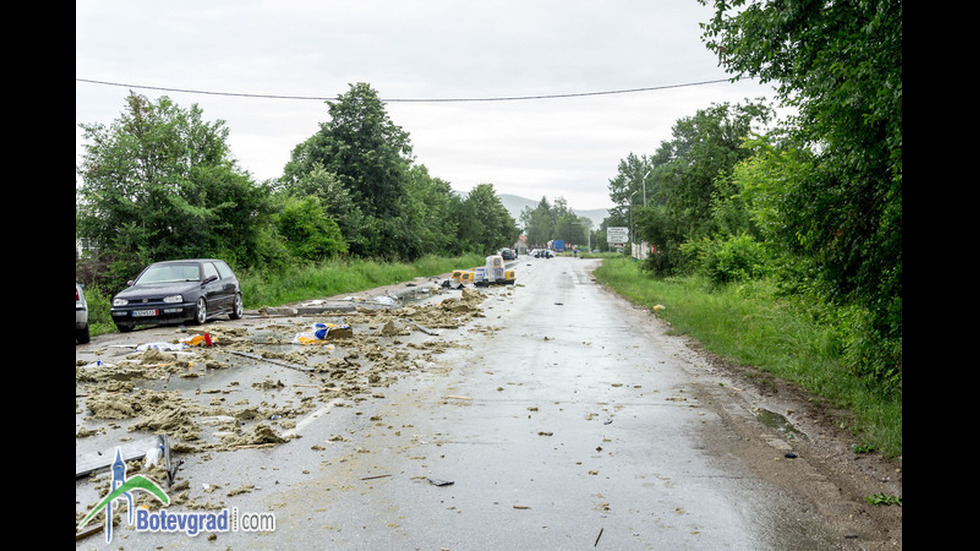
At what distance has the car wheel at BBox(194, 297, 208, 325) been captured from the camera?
1658cm

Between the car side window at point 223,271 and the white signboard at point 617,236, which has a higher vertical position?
the white signboard at point 617,236

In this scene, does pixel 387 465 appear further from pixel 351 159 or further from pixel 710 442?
pixel 351 159

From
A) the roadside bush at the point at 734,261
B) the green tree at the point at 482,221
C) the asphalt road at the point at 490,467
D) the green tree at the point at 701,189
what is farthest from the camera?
the green tree at the point at 482,221

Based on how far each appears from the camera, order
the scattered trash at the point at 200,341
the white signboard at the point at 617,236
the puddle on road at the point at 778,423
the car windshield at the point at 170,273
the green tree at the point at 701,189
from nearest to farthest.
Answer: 1. the puddle on road at the point at 778,423
2. the scattered trash at the point at 200,341
3. the car windshield at the point at 170,273
4. the green tree at the point at 701,189
5. the white signboard at the point at 617,236

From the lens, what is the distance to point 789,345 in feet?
38.5

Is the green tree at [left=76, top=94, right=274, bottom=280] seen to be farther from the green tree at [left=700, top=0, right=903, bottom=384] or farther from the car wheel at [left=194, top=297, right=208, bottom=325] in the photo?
the green tree at [left=700, top=0, right=903, bottom=384]

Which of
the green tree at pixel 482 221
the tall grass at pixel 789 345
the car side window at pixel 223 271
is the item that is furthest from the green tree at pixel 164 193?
the green tree at pixel 482 221

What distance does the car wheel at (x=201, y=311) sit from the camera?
1658 centimetres

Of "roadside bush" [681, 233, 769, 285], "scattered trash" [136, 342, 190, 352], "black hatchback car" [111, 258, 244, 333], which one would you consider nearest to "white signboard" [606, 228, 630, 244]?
"roadside bush" [681, 233, 769, 285]

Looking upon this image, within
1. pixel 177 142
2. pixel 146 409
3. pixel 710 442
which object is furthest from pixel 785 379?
pixel 177 142

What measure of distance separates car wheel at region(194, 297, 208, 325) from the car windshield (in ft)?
2.52

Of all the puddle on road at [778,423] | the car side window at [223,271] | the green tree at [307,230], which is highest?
the green tree at [307,230]

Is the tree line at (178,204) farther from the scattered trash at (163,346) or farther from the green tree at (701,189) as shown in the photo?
the green tree at (701,189)

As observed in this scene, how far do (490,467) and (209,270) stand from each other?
1456 centimetres
